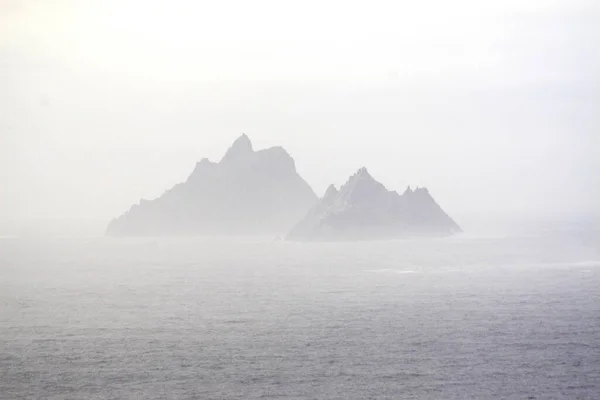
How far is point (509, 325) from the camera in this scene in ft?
253

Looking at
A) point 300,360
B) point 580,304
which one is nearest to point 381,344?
point 300,360

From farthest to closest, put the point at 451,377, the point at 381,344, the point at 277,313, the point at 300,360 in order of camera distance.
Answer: the point at 277,313
the point at 381,344
the point at 300,360
the point at 451,377

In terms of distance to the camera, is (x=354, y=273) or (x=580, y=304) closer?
(x=580, y=304)

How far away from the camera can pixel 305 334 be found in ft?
241

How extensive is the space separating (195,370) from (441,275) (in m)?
78.8

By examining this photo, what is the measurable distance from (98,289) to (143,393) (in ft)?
219

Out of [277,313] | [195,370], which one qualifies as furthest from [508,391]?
[277,313]

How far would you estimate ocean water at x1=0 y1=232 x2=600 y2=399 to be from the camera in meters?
53.7

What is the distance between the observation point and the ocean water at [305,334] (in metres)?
53.7

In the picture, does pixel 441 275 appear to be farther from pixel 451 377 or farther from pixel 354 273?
pixel 451 377

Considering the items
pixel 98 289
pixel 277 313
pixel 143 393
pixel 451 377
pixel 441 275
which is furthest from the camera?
pixel 441 275

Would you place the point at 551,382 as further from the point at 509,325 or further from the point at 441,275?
the point at 441,275

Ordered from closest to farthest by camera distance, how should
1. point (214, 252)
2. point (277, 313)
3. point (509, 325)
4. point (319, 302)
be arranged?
point (509, 325), point (277, 313), point (319, 302), point (214, 252)

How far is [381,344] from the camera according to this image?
67.7 meters
